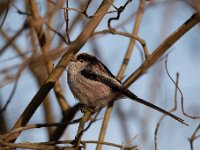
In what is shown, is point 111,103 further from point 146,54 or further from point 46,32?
point 46,32

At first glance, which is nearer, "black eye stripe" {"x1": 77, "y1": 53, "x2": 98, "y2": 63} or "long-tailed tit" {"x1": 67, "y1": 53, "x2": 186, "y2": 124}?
"long-tailed tit" {"x1": 67, "y1": 53, "x2": 186, "y2": 124}

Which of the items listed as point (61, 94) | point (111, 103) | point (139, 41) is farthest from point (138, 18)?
point (61, 94)

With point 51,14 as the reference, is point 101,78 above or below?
below

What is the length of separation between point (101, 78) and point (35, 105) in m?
0.79

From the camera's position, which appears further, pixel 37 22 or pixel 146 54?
pixel 37 22

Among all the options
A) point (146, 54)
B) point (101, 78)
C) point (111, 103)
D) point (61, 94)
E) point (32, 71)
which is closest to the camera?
point (146, 54)

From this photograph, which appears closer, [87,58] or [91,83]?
[91,83]

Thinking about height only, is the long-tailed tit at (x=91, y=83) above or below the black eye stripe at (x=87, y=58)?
below

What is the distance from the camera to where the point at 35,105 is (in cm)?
358

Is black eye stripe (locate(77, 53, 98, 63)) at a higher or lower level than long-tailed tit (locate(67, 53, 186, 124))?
higher

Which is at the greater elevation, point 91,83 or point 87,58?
point 87,58

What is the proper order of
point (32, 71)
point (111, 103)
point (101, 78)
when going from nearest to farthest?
point (111, 103)
point (101, 78)
point (32, 71)

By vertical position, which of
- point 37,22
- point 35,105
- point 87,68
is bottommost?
point 35,105

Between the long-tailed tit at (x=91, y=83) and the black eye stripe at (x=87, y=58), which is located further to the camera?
A: the black eye stripe at (x=87, y=58)
